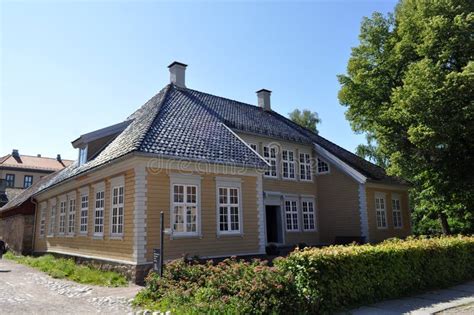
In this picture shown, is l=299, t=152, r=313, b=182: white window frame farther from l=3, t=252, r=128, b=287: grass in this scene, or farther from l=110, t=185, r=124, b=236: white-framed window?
l=3, t=252, r=128, b=287: grass

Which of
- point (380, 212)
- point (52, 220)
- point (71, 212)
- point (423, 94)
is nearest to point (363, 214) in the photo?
point (380, 212)

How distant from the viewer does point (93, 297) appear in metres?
10.1

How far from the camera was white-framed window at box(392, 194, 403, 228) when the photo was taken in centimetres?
2295

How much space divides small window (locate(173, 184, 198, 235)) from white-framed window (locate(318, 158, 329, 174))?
10607 millimetres

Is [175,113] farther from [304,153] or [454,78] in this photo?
[454,78]

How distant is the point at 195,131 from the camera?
51.7ft

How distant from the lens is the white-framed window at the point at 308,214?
2114 cm

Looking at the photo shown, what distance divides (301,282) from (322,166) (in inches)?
590

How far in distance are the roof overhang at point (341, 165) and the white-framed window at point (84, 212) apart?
13.1 metres

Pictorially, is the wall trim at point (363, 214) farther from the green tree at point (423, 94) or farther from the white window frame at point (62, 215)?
the white window frame at point (62, 215)

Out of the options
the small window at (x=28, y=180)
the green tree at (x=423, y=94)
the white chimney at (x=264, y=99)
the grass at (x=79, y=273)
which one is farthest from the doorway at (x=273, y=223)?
the small window at (x=28, y=180)

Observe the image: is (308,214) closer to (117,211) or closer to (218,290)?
(117,211)

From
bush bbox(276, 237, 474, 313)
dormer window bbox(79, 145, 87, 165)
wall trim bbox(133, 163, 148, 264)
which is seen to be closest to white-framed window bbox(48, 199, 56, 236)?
dormer window bbox(79, 145, 87, 165)

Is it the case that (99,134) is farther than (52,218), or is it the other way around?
(52,218)
